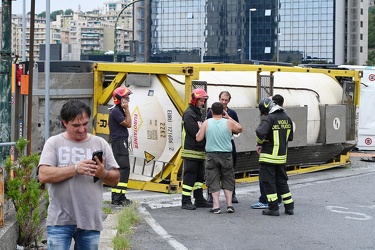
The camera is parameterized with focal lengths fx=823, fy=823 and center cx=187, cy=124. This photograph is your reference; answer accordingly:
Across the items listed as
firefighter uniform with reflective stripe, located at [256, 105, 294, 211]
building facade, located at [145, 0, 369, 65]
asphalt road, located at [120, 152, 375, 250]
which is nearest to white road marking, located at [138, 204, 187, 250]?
asphalt road, located at [120, 152, 375, 250]

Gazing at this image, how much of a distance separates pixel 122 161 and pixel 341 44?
10235 centimetres

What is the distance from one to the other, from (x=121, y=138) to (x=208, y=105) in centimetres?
268

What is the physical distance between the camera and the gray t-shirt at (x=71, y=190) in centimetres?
616

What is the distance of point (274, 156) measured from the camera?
11859mm

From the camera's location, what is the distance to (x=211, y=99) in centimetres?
1472

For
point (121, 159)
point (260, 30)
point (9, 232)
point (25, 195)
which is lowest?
point (9, 232)

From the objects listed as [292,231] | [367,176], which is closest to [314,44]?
[367,176]

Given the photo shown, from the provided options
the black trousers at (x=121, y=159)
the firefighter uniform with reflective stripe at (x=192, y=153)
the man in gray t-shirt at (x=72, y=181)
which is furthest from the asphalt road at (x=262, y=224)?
the man in gray t-shirt at (x=72, y=181)

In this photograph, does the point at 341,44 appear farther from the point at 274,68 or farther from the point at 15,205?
the point at 15,205

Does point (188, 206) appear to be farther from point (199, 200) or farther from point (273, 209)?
point (273, 209)

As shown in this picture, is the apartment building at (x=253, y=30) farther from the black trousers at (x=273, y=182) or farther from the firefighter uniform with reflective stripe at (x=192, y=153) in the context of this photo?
the black trousers at (x=273, y=182)

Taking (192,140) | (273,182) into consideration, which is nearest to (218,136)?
(192,140)

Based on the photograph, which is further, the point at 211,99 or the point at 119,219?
the point at 211,99

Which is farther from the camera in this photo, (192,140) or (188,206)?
(192,140)
